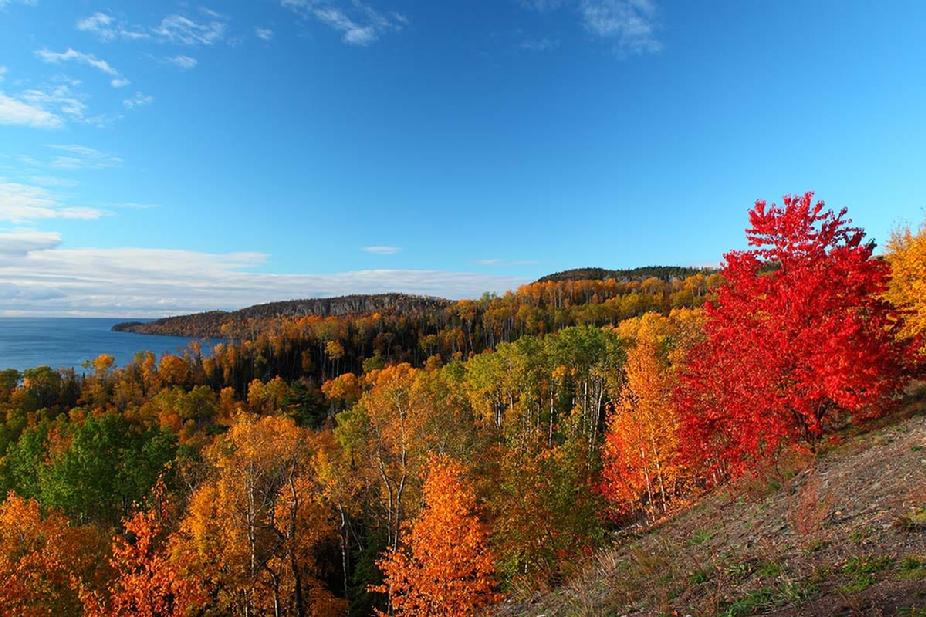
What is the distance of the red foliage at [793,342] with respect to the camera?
1706cm

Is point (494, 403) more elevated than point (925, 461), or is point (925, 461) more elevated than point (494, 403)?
point (925, 461)

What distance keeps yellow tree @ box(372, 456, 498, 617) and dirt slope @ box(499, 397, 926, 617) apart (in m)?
6.59

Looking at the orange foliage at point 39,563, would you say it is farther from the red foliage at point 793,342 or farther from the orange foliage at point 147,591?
the red foliage at point 793,342

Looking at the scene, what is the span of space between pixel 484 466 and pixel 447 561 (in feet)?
36.2

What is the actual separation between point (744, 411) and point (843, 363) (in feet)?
12.8

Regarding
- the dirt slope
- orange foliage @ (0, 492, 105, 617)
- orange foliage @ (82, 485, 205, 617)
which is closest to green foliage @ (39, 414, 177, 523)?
orange foliage @ (0, 492, 105, 617)

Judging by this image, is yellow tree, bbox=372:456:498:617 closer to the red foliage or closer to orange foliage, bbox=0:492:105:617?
the red foliage

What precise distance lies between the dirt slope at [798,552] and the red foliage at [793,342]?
6.16 feet

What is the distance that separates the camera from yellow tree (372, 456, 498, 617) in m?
24.6

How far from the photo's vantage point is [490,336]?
185 m

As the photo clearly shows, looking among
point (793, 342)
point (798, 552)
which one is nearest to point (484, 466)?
point (793, 342)

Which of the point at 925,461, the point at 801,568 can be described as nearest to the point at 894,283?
the point at 925,461

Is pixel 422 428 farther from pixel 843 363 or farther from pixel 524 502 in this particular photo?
pixel 843 363

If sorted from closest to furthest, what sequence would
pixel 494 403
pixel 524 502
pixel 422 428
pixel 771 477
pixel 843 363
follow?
pixel 843 363, pixel 771 477, pixel 524 502, pixel 422 428, pixel 494 403
